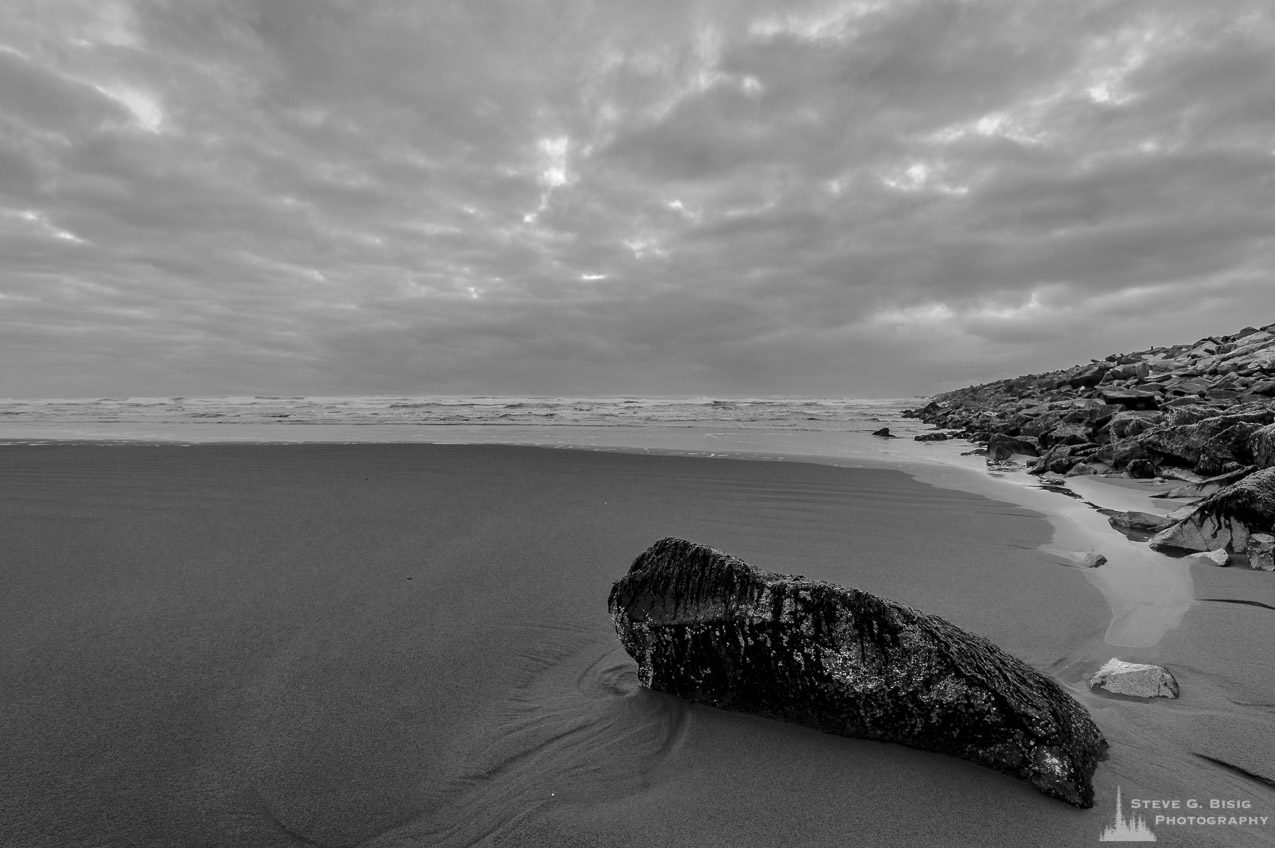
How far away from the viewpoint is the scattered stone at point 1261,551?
4215 millimetres

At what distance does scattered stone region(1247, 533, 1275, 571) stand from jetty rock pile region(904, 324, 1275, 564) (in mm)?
58

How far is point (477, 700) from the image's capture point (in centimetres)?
265

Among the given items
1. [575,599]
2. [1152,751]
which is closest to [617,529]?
[575,599]

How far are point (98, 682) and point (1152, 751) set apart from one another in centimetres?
421

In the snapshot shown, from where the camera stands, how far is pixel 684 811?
6.40 feet

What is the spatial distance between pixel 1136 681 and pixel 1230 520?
10.3ft

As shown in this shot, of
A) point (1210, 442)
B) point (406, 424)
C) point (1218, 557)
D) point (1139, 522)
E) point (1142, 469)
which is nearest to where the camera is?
point (1218, 557)

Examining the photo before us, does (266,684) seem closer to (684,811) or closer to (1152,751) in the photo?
(684,811)

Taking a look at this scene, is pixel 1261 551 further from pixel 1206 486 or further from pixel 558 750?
pixel 558 750

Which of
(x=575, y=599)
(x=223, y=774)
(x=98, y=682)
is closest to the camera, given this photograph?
(x=223, y=774)

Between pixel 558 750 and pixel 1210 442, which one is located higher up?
pixel 1210 442

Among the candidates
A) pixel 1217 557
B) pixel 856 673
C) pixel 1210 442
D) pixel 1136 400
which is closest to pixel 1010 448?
pixel 1210 442

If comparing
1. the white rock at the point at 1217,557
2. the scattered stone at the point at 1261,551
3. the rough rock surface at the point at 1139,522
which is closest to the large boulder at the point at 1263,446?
the rough rock surface at the point at 1139,522

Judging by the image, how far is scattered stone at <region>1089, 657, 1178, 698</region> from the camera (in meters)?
2.63
